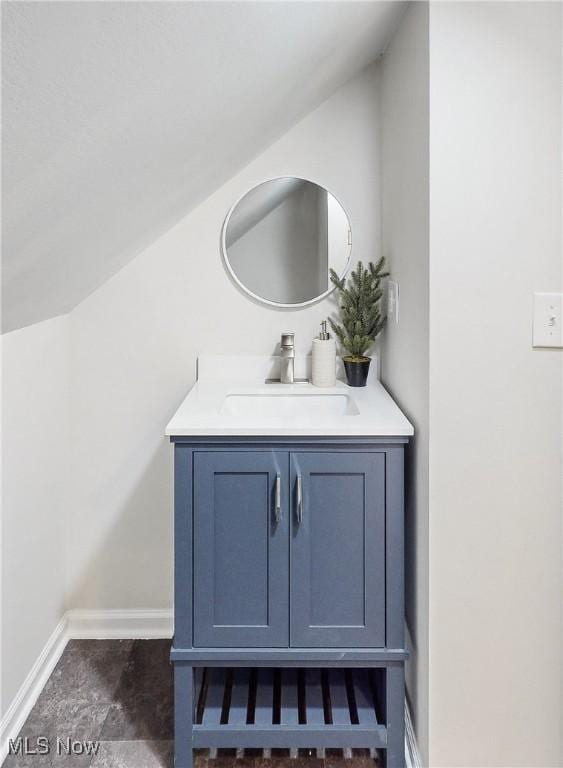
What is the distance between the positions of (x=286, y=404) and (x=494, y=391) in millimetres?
813

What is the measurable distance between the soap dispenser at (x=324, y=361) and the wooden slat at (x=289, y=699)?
2.99 feet

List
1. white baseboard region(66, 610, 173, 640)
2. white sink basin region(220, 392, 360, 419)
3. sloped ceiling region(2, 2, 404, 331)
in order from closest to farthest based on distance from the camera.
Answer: sloped ceiling region(2, 2, 404, 331), white sink basin region(220, 392, 360, 419), white baseboard region(66, 610, 173, 640)

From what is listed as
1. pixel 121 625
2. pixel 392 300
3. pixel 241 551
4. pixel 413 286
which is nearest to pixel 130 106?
pixel 413 286

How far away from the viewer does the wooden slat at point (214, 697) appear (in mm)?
1751

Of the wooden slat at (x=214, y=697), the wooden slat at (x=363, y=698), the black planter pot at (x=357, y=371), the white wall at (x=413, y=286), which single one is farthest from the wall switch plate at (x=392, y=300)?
the wooden slat at (x=214, y=697)

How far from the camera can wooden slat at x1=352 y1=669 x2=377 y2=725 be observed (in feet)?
5.78

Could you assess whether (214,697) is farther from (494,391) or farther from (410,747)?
(494,391)

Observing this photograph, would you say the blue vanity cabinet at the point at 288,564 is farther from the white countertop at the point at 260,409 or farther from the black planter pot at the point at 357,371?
the black planter pot at the point at 357,371

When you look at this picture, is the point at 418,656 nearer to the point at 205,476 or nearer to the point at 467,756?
the point at 467,756

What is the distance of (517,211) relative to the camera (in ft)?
5.03

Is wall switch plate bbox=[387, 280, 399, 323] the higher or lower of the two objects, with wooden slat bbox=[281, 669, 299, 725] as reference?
higher

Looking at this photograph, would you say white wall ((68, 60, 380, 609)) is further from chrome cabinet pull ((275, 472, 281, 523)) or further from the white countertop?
chrome cabinet pull ((275, 472, 281, 523))

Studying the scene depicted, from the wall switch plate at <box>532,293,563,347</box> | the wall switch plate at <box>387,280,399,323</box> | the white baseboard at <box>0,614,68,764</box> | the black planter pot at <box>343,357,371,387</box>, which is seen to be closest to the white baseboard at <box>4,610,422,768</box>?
the white baseboard at <box>0,614,68,764</box>

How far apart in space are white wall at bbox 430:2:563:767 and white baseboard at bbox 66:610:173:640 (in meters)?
1.13
